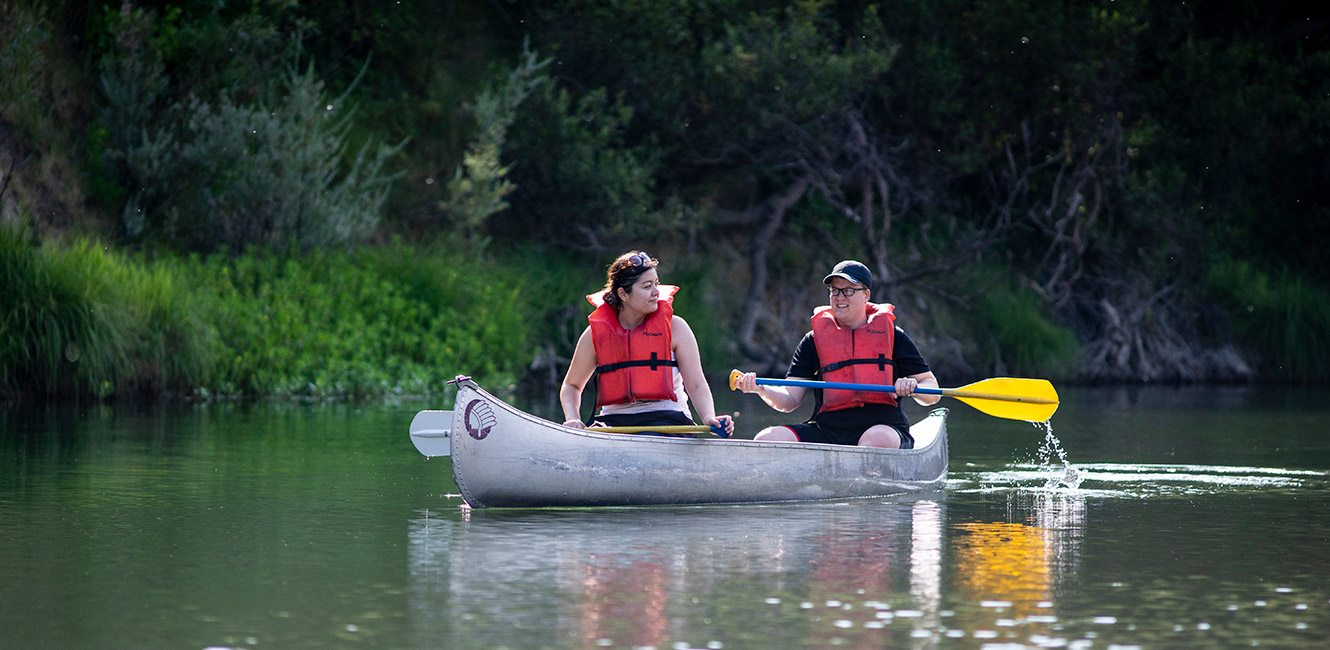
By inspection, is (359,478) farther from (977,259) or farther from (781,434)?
(977,259)

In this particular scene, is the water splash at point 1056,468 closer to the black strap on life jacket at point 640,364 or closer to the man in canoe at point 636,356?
the man in canoe at point 636,356

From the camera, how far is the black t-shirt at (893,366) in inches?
340

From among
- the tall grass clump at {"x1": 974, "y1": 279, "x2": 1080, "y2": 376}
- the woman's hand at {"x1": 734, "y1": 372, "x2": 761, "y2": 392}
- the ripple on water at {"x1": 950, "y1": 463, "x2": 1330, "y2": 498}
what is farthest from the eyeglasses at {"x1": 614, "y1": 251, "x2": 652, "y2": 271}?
the tall grass clump at {"x1": 974, "y1": 279, "x2": 1080, "y2": 376}

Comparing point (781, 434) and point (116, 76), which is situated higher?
point (116, 76)

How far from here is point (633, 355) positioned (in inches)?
313

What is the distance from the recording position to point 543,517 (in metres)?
7.38

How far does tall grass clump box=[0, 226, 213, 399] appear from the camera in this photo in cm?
1414

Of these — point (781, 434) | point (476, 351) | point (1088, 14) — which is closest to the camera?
point (781, 434)

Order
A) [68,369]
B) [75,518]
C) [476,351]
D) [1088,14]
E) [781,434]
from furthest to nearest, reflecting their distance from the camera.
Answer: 1. [1088,14]
2. [476,351]
3. [68,369]
4. [781,434]
5. [75,518]

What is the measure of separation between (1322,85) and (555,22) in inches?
409

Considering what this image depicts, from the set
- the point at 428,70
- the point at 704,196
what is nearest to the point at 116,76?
the point at 428,70

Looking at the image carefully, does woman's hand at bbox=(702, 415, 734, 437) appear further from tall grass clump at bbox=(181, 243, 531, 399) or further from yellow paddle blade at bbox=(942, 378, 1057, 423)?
tall grass clump at bbox=(181, 243, 531, 399)

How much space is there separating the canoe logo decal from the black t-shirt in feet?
6.03

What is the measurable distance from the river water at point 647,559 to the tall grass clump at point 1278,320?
39.3 feet
